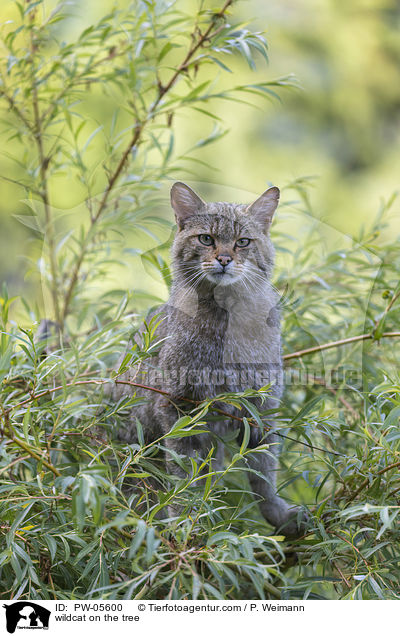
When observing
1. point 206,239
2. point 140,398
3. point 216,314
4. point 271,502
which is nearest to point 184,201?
point 206,239

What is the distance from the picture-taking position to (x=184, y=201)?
3.16 ft

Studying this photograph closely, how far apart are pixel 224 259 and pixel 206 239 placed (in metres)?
0.05

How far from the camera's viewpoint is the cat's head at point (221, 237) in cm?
94

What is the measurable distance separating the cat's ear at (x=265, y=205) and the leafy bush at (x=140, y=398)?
7.0 inches

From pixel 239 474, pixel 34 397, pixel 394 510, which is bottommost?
pixel 239 474

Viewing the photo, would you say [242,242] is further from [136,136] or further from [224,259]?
[136,136]

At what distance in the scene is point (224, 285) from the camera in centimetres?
96

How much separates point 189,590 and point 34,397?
299mm

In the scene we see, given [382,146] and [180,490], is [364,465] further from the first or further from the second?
[382,146]

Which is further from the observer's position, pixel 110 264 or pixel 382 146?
pixel 382 146

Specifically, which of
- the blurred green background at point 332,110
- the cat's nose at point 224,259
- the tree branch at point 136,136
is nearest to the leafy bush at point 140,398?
the tree branch at point 136,136

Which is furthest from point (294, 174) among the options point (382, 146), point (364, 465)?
point (382, 146)
